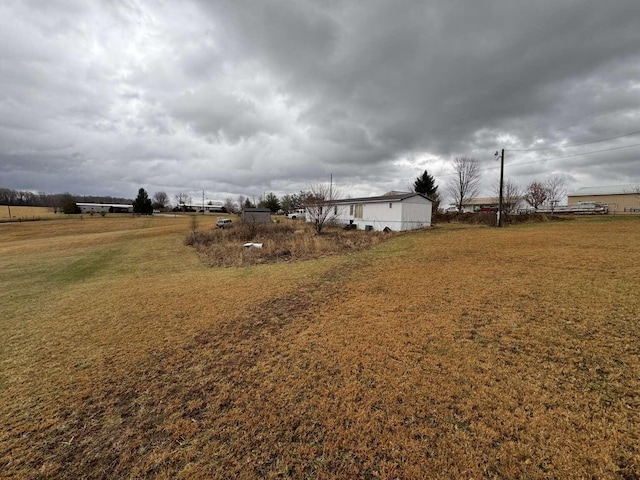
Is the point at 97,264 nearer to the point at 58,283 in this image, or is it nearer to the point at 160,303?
the point at 58,283

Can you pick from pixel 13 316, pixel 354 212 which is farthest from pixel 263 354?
pixel 354 212

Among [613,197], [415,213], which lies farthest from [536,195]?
[415,213]

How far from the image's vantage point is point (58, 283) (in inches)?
402

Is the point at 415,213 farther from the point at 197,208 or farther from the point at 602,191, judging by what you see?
the point at 197,208

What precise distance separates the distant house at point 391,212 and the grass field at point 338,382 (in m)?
15.6

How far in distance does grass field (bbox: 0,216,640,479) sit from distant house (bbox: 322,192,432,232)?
15583mm

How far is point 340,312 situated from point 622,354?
431cm

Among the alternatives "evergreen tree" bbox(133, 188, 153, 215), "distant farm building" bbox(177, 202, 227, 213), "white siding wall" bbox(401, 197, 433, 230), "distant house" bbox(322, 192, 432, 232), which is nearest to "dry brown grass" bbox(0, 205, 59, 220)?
"evergreen tree" bbox(133, 188, 153, 215)

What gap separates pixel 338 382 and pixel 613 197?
6677 centimetres

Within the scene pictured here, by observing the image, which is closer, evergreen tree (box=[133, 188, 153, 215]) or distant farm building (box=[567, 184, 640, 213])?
distant farm building (box=[567, 184, 640, 213])

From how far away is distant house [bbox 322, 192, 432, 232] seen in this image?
74.6 feet

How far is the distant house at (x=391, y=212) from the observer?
22.7m

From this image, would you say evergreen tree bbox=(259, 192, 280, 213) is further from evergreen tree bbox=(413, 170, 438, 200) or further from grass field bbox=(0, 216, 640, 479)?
grass field bbox=(0, 216, 640, 479)

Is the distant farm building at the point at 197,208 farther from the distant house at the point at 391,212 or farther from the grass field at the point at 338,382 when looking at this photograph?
the grass field at the point at 338,382
